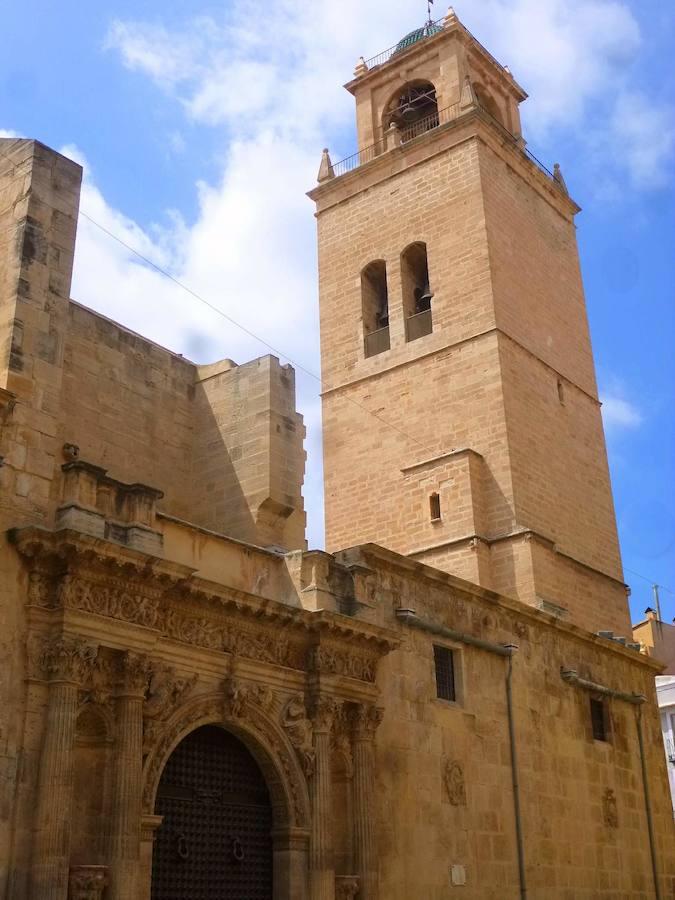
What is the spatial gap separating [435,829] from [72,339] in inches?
286

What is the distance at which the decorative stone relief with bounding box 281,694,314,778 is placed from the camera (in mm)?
11391

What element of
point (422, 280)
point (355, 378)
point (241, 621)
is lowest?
point (241, 621)

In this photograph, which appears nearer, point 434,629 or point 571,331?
point 434,629

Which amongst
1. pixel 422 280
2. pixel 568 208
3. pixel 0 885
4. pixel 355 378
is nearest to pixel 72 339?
pixel 0 885

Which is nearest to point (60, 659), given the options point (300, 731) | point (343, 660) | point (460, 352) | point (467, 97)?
point (300, 731)

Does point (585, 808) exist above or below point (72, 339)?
below

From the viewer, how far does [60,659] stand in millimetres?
9180

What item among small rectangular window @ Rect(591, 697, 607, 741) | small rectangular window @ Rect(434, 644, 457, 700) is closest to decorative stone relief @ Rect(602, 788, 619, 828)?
small rectangular window @ Rect(591, 697, 607, 741)

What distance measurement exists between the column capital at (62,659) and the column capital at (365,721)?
146 inches

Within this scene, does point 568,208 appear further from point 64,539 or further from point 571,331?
point 64,539

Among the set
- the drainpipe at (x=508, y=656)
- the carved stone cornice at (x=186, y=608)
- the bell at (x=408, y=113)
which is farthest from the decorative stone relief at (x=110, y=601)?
the bell at (x=408, y=113)

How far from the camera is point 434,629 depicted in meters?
13.5

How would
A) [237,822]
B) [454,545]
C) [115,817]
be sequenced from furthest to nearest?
[454,545] < [237,822] < [115,817]

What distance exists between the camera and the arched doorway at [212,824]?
1027 centimetres
